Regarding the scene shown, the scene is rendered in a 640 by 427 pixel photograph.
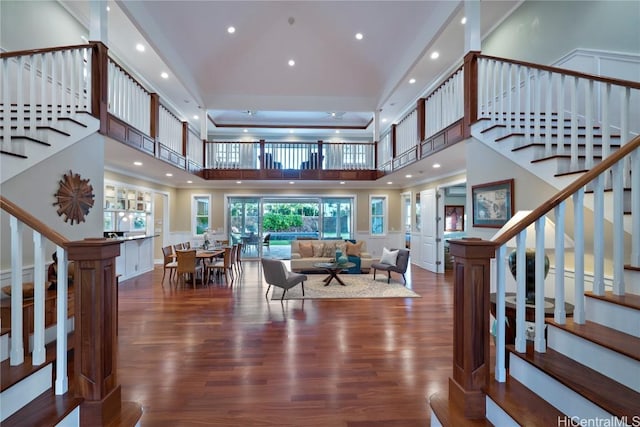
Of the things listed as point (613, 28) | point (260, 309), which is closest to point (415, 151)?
point (613, 28)

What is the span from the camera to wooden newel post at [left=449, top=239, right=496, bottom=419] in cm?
165

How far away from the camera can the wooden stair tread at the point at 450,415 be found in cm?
161

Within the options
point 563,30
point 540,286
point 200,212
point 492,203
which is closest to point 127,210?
point 200,212

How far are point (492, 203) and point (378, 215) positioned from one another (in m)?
6.65

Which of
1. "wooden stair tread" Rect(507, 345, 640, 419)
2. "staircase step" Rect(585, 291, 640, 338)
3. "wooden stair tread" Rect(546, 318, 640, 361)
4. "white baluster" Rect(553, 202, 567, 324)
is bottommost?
"wooden stair tread" Rect(507, 345, 640, 419)

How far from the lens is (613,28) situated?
12.3 ft

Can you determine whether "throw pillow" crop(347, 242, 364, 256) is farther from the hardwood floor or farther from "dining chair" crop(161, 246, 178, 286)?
"dining chair" crop(161, 246, 178, 286)

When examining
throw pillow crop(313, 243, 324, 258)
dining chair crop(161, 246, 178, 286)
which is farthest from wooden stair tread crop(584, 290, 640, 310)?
dining chair crop(161, 246, 178, 286)

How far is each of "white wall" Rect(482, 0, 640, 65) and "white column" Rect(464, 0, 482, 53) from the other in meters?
1.57

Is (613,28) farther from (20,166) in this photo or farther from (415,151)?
(20,166)

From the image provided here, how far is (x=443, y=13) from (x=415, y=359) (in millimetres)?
5313

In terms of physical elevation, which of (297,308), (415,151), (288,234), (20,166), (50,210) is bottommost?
(297,308)

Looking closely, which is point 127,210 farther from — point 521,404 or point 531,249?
point 521,404

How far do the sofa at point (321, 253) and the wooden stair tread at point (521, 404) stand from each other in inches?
227
